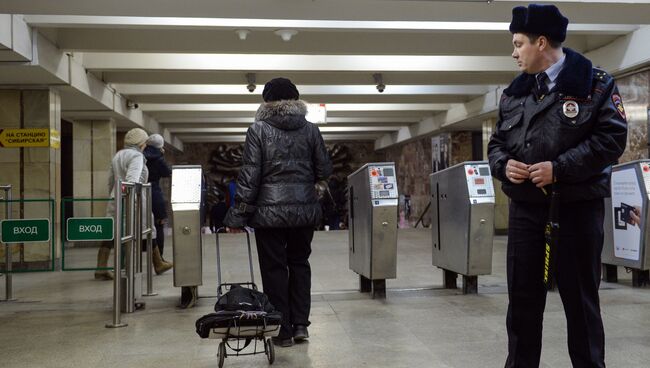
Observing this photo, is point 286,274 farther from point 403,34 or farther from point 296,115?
point 403,34

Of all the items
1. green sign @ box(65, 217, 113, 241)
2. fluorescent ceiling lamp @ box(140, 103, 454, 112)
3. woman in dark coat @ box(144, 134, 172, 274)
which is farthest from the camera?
fluorescent ceiling lamp @ box(140, 103, 454, 112)

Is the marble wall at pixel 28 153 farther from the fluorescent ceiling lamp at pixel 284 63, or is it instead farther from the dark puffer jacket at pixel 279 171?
the dark puffer jacket at pixel 279 171

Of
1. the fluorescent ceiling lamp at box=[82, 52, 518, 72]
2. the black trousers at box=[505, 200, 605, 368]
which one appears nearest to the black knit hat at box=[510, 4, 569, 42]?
the black trousers at box=[505, 200, 605, 368]

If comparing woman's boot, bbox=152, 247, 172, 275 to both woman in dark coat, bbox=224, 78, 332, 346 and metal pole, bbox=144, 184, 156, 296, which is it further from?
woman in dark coat, bbox=224, 78, 332, 346

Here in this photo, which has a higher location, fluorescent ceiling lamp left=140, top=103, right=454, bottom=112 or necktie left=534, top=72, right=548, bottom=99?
fluorescent ceiling lamp left=140, top=103, right=454, bottom=112

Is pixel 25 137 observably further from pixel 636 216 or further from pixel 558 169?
pixel 558 169

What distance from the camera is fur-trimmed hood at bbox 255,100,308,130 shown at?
4.20 m

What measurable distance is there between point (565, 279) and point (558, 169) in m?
0.44

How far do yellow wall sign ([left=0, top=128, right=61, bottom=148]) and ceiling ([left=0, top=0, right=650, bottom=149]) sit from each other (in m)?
0.66

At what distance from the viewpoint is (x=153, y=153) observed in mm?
8156

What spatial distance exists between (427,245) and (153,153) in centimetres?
544

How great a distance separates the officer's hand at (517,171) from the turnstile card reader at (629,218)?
14.6 ft

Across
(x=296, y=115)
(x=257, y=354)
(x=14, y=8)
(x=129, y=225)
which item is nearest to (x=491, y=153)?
(x=296, y=115)

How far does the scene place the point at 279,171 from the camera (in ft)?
13.6
